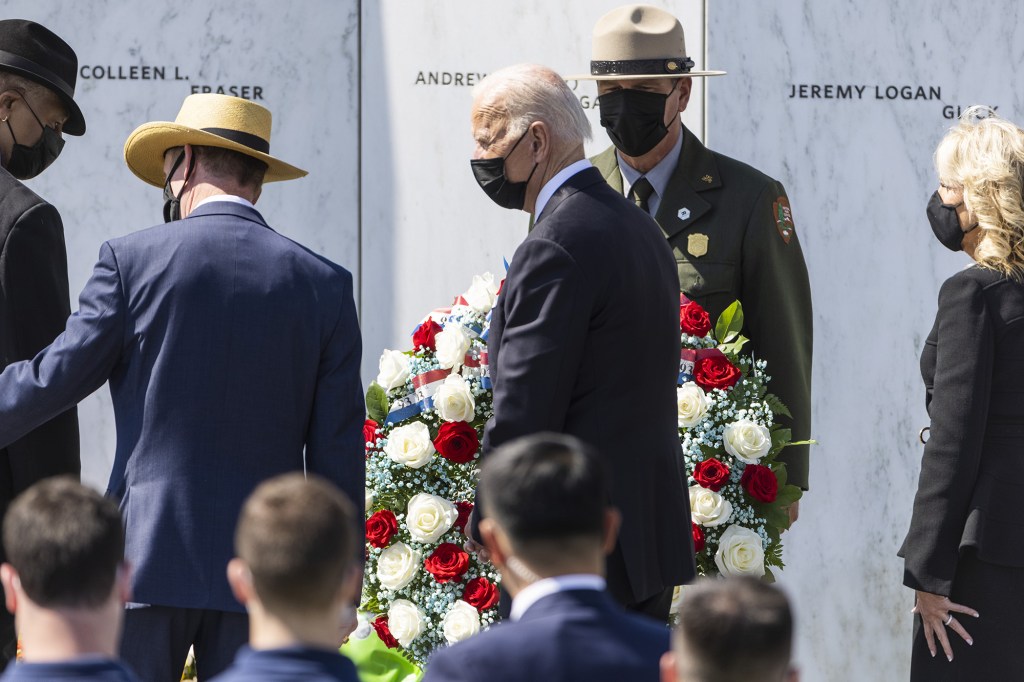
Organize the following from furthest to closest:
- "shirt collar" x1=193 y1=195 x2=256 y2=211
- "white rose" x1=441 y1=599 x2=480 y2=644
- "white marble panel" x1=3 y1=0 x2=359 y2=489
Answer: "white marble panel" x1=3 y1=0 x2=359 y2=489
"white rose" x1=441 y1=599 x2=480 y2=644
"shirt collar" x1=193 y1=195 x2=256 y2=211

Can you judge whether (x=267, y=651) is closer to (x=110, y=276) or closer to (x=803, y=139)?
(x=110, y=276)

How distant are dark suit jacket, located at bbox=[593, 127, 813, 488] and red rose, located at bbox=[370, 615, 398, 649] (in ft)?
4.58

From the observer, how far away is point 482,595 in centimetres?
425

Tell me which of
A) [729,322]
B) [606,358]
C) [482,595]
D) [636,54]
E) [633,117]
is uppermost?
[636,54]

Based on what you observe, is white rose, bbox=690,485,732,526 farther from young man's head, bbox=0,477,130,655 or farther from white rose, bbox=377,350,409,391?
young man's head, bbox=0,477,130,655

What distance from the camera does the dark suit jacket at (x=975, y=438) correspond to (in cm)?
404

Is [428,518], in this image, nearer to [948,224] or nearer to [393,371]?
[393,371]

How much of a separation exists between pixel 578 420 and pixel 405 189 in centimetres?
272

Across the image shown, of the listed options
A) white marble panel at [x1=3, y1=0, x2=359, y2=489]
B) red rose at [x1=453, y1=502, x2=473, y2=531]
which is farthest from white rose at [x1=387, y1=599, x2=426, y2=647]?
white marble panel at [x1=3, y1=0, x2=359, y2=489]

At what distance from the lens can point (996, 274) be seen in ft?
13.4

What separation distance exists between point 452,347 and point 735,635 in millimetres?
2242

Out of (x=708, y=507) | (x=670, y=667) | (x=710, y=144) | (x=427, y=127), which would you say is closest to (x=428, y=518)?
(x=708, y=507)

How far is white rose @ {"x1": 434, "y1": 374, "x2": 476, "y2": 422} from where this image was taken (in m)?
4.28

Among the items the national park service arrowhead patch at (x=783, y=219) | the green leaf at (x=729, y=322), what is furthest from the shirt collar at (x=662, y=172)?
the green leaf at (x=729, y=322)
